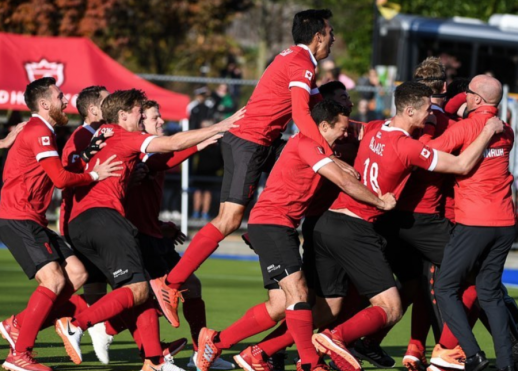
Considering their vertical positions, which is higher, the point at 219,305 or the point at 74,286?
the point at 74,286

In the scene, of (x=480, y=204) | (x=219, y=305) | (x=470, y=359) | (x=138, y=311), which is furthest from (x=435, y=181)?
(x=219, y=305)

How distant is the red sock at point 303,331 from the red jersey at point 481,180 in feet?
4.54

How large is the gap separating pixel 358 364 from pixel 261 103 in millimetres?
2382

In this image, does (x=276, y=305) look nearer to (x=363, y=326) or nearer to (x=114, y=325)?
(x=363, y=326)

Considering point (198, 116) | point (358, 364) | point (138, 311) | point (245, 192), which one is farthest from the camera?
point (198, 116)

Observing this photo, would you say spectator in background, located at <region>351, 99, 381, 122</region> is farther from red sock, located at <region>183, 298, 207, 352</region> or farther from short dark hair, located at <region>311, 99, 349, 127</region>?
short dark hair, located at <region>311, 99, 349, 127</region>

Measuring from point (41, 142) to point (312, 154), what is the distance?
2.03 meters

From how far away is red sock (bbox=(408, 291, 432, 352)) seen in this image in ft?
27.0

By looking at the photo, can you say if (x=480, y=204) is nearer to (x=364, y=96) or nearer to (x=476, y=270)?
(x=476, y=270)

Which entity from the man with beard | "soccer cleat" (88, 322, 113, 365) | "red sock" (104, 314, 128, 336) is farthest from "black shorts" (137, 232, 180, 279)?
the man with beard

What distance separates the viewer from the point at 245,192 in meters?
8.39

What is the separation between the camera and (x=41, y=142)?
770 cm

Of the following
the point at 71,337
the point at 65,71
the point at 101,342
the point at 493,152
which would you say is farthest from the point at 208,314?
the point at 65,71

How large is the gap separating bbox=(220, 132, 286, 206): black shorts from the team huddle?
0.01 m
